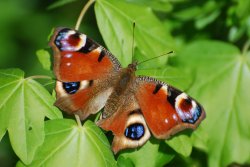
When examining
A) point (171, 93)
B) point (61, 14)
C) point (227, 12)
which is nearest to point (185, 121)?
point (171, 93)

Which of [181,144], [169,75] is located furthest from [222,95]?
[181,144]

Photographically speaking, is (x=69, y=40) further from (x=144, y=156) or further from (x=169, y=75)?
(x=144, y=156)

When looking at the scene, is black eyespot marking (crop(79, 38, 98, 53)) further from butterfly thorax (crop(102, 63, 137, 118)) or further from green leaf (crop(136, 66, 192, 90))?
green leaf (crop(136, 66, 192, 90))

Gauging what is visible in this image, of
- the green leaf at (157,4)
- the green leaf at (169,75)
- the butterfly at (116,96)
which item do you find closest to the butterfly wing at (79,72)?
the butterfly at (116,96)

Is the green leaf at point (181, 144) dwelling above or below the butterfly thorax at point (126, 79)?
below

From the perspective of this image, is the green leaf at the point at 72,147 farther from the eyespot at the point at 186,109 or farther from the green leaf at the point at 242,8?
the green leaf at the point at 242,8

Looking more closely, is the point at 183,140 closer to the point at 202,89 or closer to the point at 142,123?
the point at 142,123
